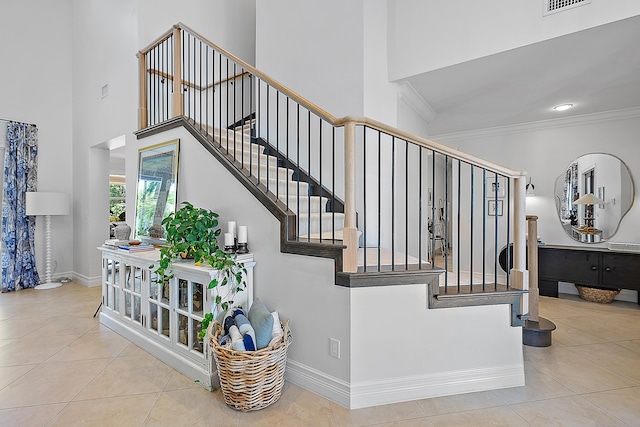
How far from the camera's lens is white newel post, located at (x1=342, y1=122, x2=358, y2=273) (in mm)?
1996

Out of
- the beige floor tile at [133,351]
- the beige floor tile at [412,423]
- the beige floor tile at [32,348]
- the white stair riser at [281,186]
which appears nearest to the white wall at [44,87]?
the beige floor tile at [32,348]

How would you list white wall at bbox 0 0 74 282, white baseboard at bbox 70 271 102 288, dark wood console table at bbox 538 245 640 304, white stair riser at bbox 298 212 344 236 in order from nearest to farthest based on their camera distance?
white stair riser at bbox 298 212 344 236
dark wood console table at bbox 538 245 640 304
white wall at bbox 0 0 74 282
white baseboard at bbox 70 271 102 288

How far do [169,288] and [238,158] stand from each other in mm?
1272

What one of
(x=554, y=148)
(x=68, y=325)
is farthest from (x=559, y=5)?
(x=68, y=325)

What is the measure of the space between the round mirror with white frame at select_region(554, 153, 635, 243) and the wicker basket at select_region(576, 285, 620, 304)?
625 millimetres

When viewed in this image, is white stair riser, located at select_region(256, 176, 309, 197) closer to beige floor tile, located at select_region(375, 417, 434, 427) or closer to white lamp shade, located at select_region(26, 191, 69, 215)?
beige floor tile, located at select_region(375, 417, 434, 427)

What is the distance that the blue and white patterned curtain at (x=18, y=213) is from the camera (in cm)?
489

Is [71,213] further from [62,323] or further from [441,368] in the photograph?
[441,368]

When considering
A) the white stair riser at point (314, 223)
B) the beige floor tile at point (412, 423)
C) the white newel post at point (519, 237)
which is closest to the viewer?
the beige floor tile at point (412, 423)

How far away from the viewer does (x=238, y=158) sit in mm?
3102

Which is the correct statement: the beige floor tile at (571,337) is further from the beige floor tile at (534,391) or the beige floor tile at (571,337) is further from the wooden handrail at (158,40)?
the wooden handrail at (158,40)

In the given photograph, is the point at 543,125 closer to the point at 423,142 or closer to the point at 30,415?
the point at 423,142

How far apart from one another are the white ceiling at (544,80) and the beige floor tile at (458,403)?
2.62 m

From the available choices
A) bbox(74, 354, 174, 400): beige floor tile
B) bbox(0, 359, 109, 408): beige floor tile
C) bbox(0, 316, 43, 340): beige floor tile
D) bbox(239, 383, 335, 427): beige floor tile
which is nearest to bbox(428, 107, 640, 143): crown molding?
bbox(239, 383, 335, 427): beige floor tile
